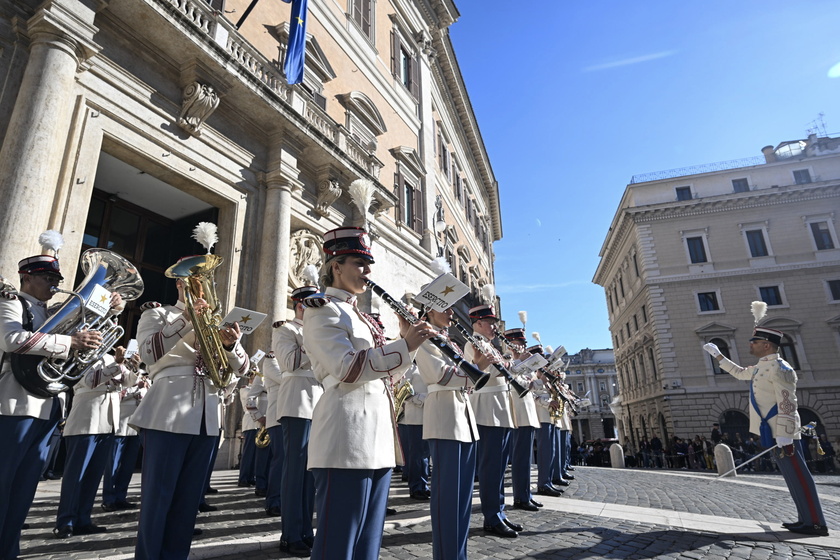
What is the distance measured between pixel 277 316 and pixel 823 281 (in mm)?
35091

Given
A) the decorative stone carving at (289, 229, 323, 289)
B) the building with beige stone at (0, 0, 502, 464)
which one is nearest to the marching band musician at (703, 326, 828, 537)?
the building with beige stone at (0, 0, 502, 464)

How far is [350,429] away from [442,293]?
3.42ft

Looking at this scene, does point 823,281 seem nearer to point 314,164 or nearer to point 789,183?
point 789,183

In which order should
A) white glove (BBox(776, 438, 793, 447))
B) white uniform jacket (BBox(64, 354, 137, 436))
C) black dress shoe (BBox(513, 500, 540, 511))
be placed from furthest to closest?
black dress shoe (BBox(513, 500, 540, 511)), white glove (BBox(776, 438, 793, 447)), white uniform jacket (BBox(64, 354, 137, 436))

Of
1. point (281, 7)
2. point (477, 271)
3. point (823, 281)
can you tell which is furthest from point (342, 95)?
point (823, 281)

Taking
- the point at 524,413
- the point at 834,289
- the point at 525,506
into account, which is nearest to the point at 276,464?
the point at 524,413

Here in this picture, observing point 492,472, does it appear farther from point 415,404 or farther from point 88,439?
point 88,439

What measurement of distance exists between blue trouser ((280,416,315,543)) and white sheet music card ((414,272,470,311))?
76.8 inches

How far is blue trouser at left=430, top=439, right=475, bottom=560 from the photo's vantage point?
3367mm

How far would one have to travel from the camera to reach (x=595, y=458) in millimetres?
26500

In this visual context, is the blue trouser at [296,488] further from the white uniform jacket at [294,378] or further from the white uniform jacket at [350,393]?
the white uniform jacket at [350,393]

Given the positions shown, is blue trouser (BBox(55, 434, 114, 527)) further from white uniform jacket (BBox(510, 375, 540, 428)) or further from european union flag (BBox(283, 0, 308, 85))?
european union flag (BBox(283, 0, 308, 85))

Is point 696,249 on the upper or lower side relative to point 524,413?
upper

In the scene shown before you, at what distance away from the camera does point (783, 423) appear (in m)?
5.10
